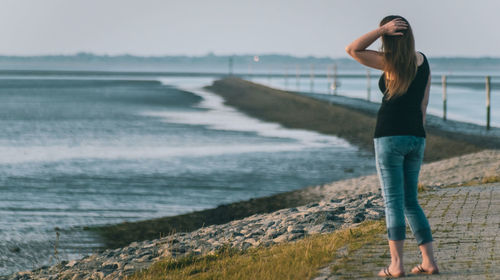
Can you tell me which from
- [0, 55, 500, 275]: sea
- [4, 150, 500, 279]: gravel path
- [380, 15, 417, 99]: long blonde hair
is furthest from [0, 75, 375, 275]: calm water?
[380, 15, 417, 99]: long blonde hair

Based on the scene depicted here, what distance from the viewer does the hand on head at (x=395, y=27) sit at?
5.20 meters

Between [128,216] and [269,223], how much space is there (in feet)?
12.5

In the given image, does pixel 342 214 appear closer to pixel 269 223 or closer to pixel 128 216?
pixel 269 223

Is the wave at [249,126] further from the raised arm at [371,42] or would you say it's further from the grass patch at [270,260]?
the raised arm at [371,42]

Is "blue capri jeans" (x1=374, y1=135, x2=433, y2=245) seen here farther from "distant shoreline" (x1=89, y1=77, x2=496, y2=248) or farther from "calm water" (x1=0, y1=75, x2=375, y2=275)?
"calm water" (x1=0, y1=75, x2=375, y2=275)

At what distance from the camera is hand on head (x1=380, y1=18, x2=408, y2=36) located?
5.20 metres

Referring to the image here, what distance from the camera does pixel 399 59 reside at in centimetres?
525

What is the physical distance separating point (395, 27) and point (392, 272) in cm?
203

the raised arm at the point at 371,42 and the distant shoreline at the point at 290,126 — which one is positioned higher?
the raised arm at the point at 371,42

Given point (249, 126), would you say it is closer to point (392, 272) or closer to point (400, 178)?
point (392, 272)

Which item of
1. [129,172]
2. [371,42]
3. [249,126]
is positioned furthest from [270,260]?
[249,126]

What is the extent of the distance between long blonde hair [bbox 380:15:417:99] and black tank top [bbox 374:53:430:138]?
0.06 metres

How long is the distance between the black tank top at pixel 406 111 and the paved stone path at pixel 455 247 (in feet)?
4.31

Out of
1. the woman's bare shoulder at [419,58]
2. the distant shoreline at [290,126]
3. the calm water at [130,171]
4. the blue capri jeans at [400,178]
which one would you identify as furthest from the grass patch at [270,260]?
the calm water at [130,171]
